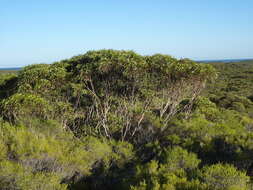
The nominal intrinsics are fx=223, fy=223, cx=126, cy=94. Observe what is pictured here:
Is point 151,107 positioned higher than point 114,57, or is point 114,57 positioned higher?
point 114,57

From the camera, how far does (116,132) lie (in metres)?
12.4

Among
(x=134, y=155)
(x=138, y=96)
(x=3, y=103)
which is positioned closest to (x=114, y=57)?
(x=138, y=96)

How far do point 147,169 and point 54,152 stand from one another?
3.25 meters

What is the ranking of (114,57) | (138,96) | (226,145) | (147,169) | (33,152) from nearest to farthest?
(147,169), (33,152), (226,145), (114,57), (138,96)

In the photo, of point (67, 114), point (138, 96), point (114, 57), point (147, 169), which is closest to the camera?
point (147, 169)

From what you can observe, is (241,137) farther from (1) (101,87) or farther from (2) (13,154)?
(2) (13,154)

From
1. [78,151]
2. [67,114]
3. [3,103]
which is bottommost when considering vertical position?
[78,151]

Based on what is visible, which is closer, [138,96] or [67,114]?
[67,114]

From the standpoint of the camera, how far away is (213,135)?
898cm

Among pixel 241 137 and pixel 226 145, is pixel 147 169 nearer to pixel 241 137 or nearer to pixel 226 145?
pixel 226 145

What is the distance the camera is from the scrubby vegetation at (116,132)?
20.3 ft

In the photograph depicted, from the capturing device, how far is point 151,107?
13164 millimetres

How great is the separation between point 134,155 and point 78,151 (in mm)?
→ 2407

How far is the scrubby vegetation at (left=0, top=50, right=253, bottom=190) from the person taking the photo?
20.3 feet
